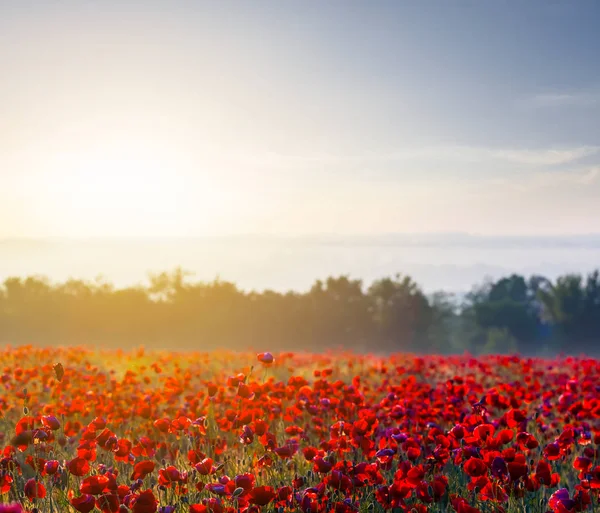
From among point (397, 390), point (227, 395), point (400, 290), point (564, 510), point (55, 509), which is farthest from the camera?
point (400, 290)

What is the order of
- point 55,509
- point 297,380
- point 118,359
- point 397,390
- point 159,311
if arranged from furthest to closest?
point 159,311, point 118,359, point 397,390, point 297,380, point 55,509

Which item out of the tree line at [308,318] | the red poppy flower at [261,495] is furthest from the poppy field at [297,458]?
the tree line at [308,318]

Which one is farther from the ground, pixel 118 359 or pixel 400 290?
pixel 400 290

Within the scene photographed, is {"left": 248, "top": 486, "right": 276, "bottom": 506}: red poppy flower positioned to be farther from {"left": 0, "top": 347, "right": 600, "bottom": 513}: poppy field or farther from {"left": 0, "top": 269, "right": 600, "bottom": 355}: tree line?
{"left": 0, "top": 269, "right": 600, "bottom": 355}: tree line

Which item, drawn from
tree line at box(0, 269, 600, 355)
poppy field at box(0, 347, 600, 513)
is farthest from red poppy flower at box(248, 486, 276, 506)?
tree line at box(0, 269, 600, 355)

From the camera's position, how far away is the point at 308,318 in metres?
33.5

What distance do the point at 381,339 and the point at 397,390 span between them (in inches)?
1023

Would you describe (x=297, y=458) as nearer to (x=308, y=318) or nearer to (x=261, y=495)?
(x=261, y=495)

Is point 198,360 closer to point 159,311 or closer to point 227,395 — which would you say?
point 227,395

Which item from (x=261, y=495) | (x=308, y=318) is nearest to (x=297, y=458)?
(x=261, y=495)

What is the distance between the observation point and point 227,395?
8.38 metres

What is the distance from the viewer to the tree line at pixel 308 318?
3192 cm

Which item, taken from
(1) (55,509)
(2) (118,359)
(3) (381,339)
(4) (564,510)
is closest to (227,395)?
(1) (55,509)

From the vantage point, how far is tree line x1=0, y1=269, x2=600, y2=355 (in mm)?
31922
